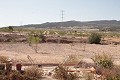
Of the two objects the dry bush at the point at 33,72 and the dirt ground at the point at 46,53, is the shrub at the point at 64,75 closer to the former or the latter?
the dry bush at the point at 33,72

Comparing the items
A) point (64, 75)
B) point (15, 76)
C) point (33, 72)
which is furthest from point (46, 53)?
point (15, 76)

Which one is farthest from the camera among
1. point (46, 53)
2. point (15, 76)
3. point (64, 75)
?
point (46, 53)

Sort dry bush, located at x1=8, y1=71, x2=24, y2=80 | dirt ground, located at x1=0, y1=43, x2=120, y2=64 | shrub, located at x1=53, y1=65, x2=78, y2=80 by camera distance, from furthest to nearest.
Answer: dirt ground, located at x1=0, y1=43, x2=120, y2=64 → shrub, located at x1=53, y1=65, x2=78, y2=80 → dry bush, located at x1=8, y1=71, x2=24, y2=80

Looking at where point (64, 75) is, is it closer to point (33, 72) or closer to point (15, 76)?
point (33, 72)

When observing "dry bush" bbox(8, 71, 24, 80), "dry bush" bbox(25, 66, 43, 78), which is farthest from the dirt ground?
"dry bush" bbox(8, 71, 24, 80)

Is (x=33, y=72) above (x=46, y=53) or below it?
above

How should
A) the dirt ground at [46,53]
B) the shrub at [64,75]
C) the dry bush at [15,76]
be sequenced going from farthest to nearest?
the dirt ground at [46,53] < the shrub at [64,75] < the dry bush at [15,76]

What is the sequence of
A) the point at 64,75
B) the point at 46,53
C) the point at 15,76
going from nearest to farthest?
the point at 15,76 < the point at 64,75 < the point at 46,53

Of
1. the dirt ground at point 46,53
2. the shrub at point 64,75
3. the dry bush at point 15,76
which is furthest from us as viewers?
the dirt ground at point 46,53

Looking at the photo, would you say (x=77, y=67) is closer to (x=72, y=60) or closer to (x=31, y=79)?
(x=72, y=60)

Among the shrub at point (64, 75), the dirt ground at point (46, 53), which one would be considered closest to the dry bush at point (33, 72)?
the shrub at point (64, 75)

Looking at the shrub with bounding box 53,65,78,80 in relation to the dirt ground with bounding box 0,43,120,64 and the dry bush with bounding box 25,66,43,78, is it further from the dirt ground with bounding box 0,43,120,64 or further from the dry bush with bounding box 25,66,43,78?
the dirt ground with bounding box 0,43,120,64

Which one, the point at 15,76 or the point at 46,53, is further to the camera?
the point at 46,53

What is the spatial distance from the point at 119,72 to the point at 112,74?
0.74 metres
